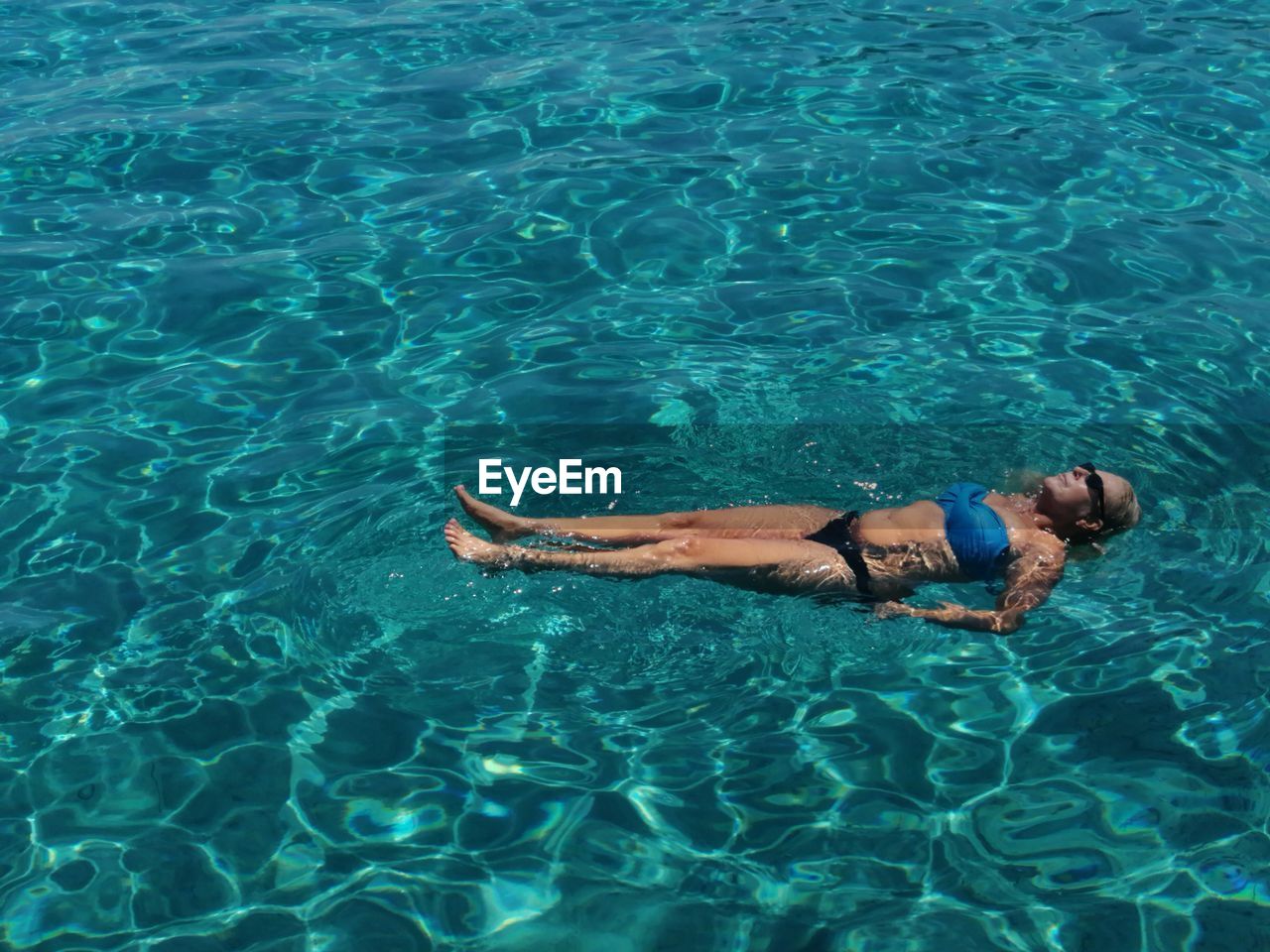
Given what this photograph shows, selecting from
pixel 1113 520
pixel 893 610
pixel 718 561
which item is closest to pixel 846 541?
pixel 893 610

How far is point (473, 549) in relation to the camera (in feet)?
21.2

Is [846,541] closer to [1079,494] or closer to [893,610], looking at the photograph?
[893,610]

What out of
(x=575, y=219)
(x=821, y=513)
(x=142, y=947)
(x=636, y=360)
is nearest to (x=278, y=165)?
(x=575, y=219)

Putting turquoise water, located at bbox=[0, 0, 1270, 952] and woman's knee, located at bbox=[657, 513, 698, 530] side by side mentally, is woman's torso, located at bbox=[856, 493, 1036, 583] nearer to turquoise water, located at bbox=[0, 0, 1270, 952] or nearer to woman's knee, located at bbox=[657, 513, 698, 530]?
turquoise water, located at bbox=[0, 0, 1270, 952]

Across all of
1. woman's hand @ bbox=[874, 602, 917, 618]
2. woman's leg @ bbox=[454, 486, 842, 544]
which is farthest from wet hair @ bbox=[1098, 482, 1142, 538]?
woman's leg @ bbox=[454, 486, 842, 544]

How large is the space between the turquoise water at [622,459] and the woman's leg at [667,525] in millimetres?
318

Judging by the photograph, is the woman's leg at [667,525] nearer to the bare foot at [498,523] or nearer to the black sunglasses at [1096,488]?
the bare foot at [498,523]

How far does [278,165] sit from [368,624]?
557 centimetres

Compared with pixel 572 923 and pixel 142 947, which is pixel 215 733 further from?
pixel 572 923

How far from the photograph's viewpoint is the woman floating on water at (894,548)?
6.30 m

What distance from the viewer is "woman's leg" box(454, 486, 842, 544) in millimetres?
6672

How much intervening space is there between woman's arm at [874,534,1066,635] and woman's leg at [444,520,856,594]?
13.3 inches

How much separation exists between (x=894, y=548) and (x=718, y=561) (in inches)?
32.7

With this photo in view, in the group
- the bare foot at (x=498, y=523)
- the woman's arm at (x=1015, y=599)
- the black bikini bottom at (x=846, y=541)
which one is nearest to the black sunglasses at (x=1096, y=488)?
the woman's arm at (x=1015, y=599)
